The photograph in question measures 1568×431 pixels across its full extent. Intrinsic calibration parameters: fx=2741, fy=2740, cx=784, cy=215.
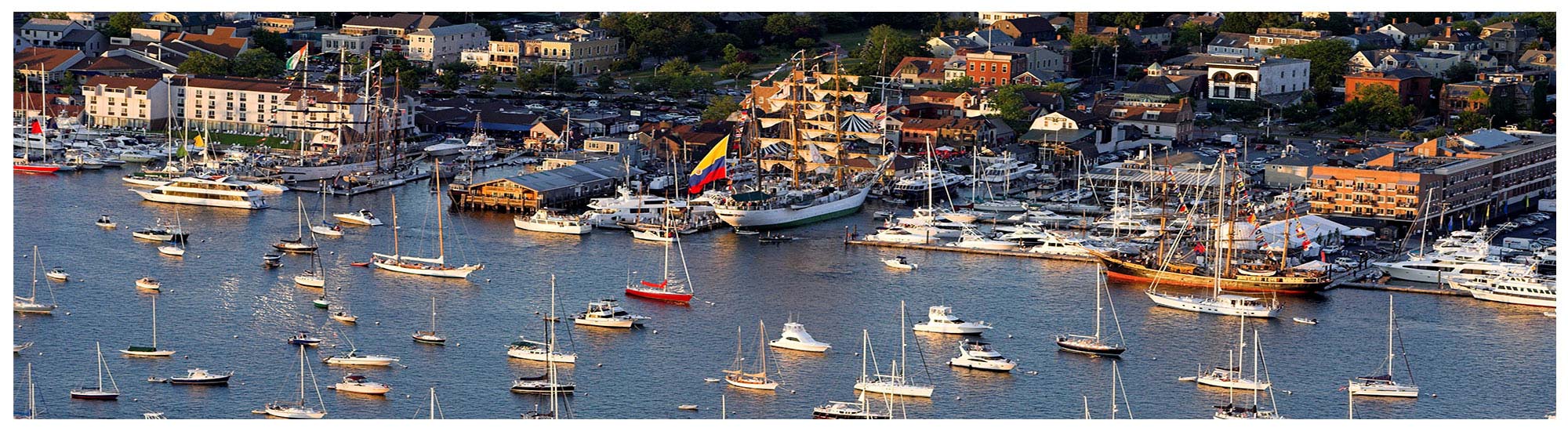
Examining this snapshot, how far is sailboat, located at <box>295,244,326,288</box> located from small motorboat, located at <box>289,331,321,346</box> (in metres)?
2.38

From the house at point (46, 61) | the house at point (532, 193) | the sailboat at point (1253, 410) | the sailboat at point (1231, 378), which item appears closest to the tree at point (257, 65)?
the house at point (46, 61)

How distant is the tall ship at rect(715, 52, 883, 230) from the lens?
2544 centimetres

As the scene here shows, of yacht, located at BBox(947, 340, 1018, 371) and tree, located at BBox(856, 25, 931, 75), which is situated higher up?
tree, located at BBox(856, 25, 931, 75)

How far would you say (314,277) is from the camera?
21.2 meters

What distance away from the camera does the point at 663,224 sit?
24406mm

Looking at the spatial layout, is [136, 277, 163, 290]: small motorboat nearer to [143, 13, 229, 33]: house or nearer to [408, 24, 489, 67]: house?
[408, 24, 489, 67]: house

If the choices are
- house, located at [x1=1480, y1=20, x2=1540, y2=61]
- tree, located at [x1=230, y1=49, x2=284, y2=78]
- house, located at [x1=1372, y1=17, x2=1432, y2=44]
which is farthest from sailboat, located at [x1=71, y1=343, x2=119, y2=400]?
house, located at [x1=1372, y1=17, x2=1432, y2=44]

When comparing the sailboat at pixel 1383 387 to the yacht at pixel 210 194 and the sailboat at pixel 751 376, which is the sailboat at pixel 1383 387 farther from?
the yacht at pixel 210 194

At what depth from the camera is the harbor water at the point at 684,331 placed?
16844 mm

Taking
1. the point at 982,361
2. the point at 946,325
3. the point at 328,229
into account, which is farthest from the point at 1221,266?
the point at 328,229

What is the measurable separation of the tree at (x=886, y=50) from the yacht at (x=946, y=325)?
1726 centimetres

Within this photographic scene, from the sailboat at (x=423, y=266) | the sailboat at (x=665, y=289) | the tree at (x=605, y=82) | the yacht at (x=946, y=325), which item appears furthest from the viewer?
the tree at (x=605, y=82)

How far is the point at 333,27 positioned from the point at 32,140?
531 inches

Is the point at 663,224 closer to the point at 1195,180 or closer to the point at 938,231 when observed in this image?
the point at 938,231
